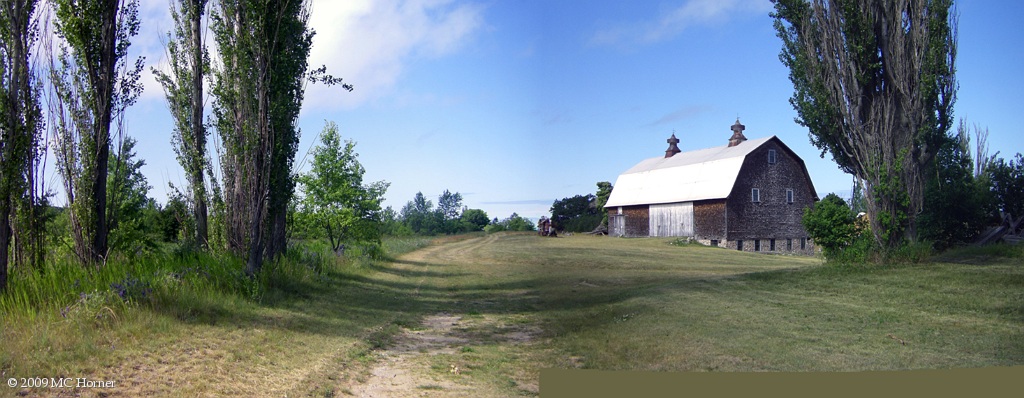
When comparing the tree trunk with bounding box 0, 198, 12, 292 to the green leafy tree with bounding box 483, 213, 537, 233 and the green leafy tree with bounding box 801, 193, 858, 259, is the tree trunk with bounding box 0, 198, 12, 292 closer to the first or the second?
the green leafy tree with bounding box 801, 193, 858, 259

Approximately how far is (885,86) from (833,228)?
4.28 meters

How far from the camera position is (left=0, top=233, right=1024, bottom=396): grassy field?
Answer: 237 inches

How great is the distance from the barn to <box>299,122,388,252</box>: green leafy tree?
13361 millimetres

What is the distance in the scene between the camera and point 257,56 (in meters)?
13.2

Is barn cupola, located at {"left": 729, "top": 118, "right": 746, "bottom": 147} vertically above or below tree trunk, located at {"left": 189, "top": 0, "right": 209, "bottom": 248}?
above

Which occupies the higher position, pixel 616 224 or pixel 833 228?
pixel 616 224

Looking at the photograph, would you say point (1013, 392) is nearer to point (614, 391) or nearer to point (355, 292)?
point (614, 391)

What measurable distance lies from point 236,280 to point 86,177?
2944 millimetres

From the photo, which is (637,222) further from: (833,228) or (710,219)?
(833,228)

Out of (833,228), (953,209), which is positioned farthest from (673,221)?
(833,228)

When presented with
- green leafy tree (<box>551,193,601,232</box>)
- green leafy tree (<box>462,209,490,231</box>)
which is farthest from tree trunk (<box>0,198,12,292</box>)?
green leafy tree (<box>462,209,490,231</box>)

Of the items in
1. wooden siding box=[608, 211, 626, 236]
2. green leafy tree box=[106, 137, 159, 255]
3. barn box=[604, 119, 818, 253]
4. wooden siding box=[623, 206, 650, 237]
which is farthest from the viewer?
barn box=[604, 119, 818, 253]

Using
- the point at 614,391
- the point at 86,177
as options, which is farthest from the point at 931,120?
the point at 86,177

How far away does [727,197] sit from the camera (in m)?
35.1
